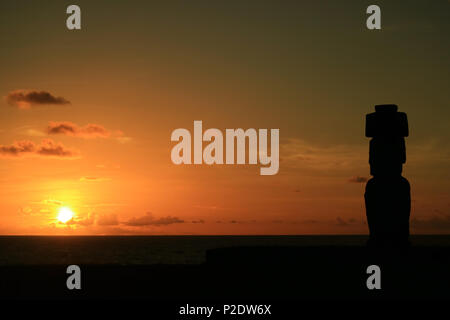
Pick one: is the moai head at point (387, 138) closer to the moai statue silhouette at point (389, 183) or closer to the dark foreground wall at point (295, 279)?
the moai statue silhouette at point (389, 183)

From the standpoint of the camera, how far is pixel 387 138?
673 inches

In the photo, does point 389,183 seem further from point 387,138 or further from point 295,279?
point 295,279

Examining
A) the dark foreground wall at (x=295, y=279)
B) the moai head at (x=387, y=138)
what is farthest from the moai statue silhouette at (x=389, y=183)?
the dark foreground wall at (x=295, y=279)

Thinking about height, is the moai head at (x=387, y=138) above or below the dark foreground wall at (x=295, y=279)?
above

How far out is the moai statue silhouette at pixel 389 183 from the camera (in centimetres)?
1694

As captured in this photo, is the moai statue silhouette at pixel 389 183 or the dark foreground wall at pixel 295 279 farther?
the moai statue silhouette at pixel 389 183

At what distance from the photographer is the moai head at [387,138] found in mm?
16969

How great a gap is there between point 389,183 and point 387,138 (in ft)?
4.11

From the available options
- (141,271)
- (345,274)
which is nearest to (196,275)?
(141,271)

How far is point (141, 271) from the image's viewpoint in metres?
20.7

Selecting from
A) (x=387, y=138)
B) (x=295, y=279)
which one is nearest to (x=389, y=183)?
(x=387, y=138)

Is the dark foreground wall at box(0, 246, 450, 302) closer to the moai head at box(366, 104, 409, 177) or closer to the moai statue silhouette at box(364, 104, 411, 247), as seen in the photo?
the moai statue silhouette at box(364, 104, 411, 247)
